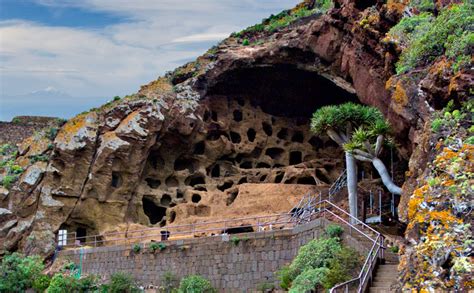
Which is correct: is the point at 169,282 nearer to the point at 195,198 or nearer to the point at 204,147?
the point at 195,198

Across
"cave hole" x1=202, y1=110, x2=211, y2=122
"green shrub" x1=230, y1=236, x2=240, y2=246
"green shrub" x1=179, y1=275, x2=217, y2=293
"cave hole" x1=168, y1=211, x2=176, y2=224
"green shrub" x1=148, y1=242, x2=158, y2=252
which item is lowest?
"green shrub" x1=179, y1=275, x2=217, y2=293

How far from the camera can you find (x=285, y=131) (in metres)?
48.1

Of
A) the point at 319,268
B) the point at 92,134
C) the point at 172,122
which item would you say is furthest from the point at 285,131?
the point at 319,268

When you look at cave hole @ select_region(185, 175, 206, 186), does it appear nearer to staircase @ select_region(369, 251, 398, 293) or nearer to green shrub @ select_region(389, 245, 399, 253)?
green shrub @ select_region(389, 245, 399, 253)

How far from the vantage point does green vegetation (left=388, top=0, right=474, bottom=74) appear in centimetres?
2408

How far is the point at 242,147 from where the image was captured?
46.8 meters

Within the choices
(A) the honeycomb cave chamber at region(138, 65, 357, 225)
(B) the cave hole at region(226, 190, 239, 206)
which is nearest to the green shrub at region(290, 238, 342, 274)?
(A) the honeycomb cave chamber at region(138, 65, 357, 225)

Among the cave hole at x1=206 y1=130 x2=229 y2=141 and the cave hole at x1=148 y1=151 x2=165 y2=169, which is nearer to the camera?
the cave hole at x1=148 y1=151 x2=165 y2=169

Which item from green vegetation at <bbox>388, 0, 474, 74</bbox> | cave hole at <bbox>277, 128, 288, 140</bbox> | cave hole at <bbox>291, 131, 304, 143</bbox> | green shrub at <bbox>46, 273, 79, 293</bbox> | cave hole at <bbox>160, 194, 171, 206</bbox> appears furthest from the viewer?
cave hole at <bbox>291, 131, 304, 143</bbox>

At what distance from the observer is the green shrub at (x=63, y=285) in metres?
36.2

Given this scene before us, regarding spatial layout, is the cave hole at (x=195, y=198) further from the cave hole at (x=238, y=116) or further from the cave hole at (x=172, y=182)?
the cave hole at (x=238, y=116)

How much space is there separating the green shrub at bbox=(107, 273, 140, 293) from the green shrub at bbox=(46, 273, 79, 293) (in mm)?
2094

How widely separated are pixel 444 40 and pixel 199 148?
22.6 metres

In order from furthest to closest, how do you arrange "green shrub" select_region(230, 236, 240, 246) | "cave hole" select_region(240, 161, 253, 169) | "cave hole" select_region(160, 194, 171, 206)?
"cave hole" select_region(240, 161, 253, 169)
"cave hole" select_region(160, 194, 171, 206)
"green shrub" select_region(230, 236, 240, 246)
